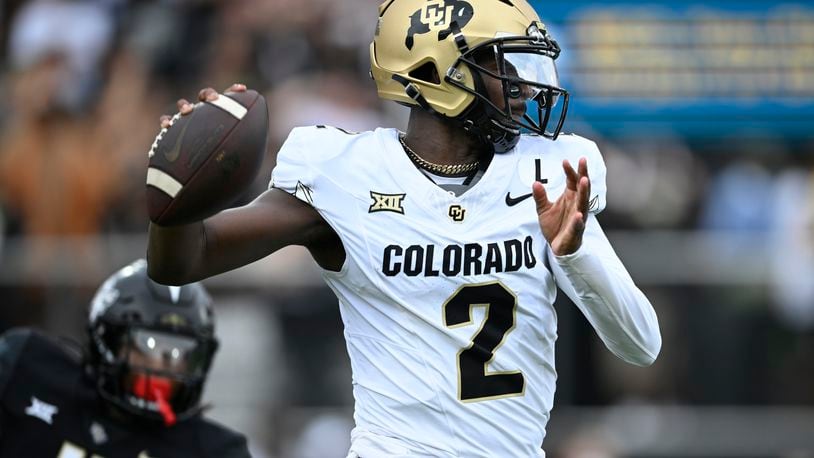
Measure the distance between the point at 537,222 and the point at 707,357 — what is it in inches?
188

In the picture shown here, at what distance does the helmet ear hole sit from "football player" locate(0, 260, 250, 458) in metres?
1.37

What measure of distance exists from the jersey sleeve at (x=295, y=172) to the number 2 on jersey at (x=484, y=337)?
425 millimetres

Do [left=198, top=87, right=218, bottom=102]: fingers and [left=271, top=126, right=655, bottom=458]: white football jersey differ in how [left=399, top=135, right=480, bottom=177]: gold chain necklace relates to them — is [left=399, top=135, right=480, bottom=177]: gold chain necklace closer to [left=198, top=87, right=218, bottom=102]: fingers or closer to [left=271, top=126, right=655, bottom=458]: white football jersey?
[left=271, top=126, right=655, bottom=458]: white football jersey

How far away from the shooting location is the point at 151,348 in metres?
4.48

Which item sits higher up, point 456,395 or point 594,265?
point 594,265

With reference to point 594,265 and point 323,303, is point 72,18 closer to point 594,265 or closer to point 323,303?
point 323,303

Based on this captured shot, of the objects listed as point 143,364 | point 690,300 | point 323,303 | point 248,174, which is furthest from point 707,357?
point 248,174

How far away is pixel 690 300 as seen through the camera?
7.89m

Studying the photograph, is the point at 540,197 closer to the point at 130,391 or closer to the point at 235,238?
the point at 235,238

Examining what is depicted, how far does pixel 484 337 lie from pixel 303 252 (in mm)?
4528

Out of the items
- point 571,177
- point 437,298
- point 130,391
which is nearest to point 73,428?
point 130,391

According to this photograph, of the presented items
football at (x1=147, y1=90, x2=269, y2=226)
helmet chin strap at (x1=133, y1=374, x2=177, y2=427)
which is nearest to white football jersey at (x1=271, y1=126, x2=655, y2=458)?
football at (x1=147, y1=90, x2=269, y2=226)

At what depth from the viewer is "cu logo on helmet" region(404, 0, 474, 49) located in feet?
11.5

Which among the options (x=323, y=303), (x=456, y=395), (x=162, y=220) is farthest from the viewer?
(x=323, y=303)
